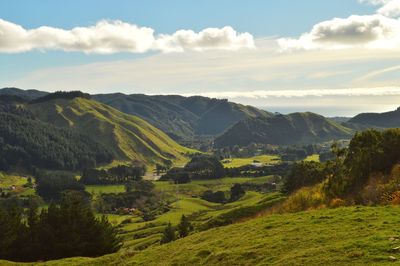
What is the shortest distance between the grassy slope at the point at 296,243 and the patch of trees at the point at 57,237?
70.4 ft

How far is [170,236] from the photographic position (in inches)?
3846

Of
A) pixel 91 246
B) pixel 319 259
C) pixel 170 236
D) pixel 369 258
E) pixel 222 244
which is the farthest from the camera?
pixel 170 236

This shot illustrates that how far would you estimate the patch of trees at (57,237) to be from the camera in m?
65.9

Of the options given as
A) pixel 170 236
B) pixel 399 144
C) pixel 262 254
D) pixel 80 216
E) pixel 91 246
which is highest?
pixel 399 144

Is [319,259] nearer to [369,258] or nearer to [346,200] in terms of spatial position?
[369,258]

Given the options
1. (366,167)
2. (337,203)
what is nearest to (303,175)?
(366,167)

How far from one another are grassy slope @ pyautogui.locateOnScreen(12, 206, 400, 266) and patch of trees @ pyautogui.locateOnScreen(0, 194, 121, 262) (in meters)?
21.5

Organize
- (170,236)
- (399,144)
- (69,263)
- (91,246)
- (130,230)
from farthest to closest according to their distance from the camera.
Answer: (130,230) → (170,236) → (91,246) → (399,144) → (69,263)

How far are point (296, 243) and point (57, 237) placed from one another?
48451 mm

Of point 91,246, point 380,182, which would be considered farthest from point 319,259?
point 91,246

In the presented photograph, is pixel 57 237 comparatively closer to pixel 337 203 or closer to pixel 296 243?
pixel 337 203

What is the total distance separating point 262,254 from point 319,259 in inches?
221

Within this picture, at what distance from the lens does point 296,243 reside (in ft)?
102

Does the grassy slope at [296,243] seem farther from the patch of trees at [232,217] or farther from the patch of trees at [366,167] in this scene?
the patch of trees at [232,217]
